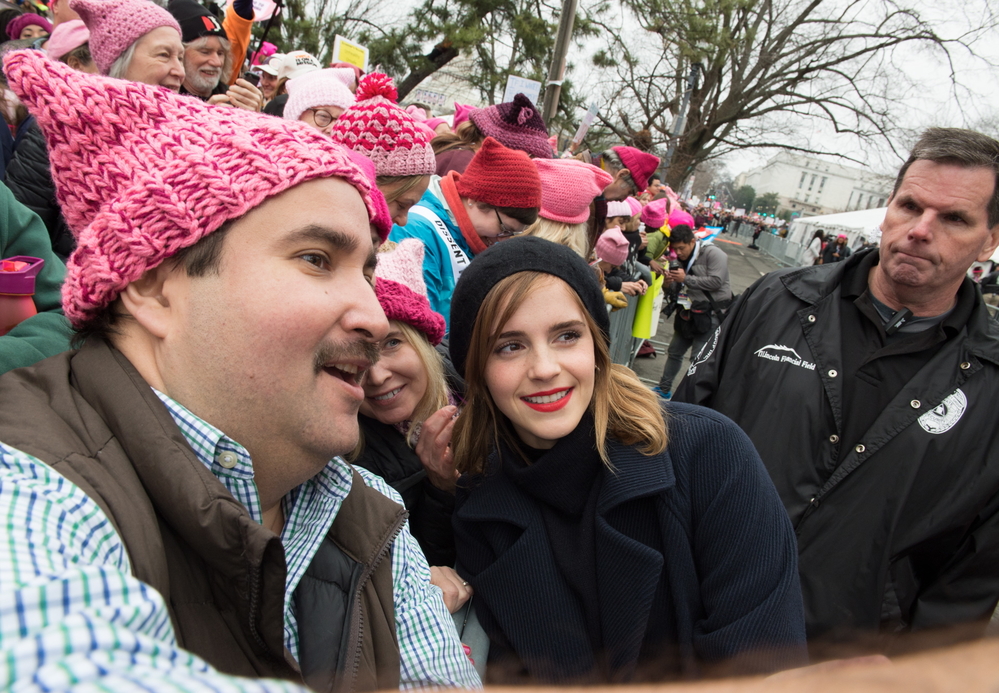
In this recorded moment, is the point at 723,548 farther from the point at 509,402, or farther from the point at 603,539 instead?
the point at 509,402

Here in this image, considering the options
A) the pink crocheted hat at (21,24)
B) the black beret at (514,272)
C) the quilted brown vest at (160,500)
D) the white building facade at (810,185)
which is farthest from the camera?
the white building facade at (810,185)

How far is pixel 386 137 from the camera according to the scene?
3.04m

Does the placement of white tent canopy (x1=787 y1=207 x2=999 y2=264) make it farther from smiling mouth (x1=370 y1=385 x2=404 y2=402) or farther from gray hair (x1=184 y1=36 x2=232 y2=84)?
smiling mouth (x1=370 y1=385 x2=404 y2=402)

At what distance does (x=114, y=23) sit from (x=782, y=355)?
3.65m

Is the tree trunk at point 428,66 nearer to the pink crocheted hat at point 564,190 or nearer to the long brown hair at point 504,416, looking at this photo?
the pink crocheted hat at point 564,190

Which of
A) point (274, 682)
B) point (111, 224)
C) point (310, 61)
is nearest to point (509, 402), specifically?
point (111, 224)

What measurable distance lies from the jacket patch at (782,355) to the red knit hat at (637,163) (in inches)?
180

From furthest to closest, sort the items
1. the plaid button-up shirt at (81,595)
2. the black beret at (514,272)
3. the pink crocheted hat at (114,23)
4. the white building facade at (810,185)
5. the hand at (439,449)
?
1. the white building facade at (810,185)
2. the pink crocheted hat at (114,23)
3. the hand at (439,449)
4. the black beret at (514,272)
5. the plaid button-up shirt at (81,595)

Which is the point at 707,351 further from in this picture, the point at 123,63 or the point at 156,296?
the point at 123,63

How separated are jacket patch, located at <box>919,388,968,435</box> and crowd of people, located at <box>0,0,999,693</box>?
14 mm

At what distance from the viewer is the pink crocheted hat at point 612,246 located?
22.0 feet

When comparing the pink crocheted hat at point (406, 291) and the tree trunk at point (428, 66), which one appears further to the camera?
the tree trunk at point (428, 66)

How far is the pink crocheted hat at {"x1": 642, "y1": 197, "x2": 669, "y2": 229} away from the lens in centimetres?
984

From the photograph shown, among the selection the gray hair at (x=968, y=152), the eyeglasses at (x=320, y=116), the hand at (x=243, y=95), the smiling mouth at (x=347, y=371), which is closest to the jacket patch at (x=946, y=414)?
the gray hair at (x=968, y=152)
